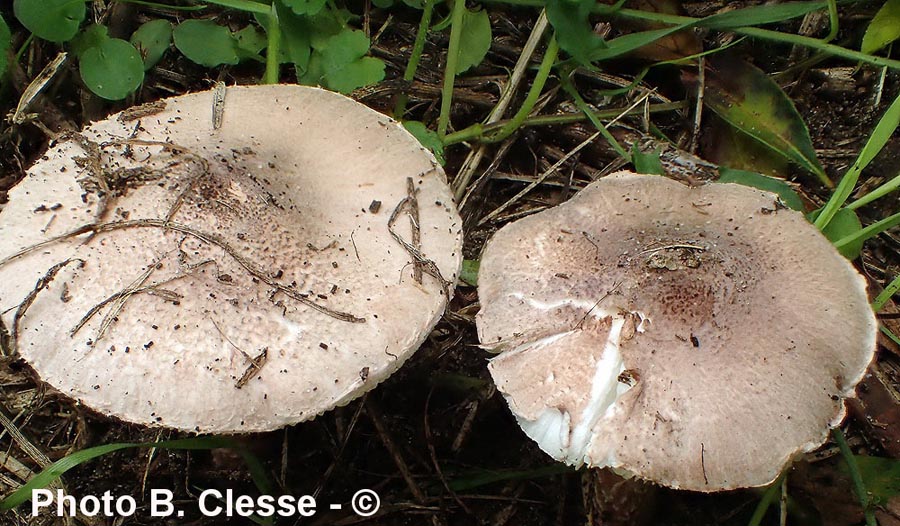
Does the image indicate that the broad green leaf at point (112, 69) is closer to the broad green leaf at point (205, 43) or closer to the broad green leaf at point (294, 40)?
the broad green leaf at point (205, 43)

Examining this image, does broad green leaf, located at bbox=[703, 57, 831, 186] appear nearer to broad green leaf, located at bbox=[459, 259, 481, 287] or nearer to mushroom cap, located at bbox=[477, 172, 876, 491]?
mushroom cap, located at bbox=[477, 172, 876, 491]

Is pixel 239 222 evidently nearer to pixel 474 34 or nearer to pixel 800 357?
pixel 474 34

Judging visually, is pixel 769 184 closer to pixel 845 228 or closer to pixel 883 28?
pixel 845 228

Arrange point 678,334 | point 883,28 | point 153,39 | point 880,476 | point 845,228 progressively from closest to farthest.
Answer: point 678,334, point 880,476, point 845,228, point 883,28, point 153,39

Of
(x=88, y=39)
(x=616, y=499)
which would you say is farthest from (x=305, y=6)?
(x=616, y=499)

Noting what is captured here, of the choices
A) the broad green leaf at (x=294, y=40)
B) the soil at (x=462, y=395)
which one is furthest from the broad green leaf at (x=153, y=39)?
the broad green leaf at (x=294, y=40)
